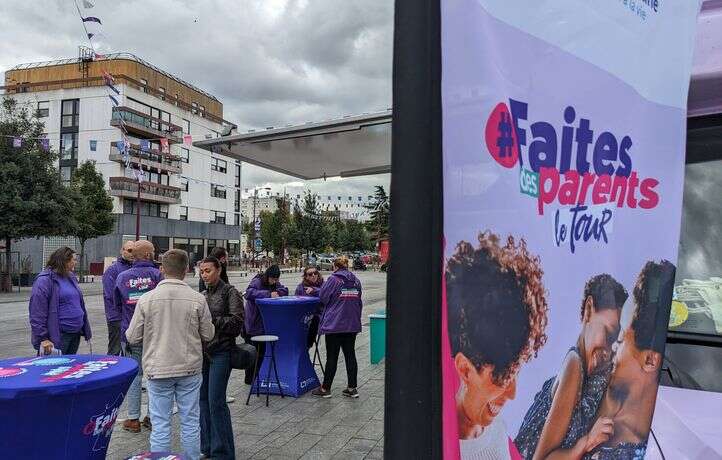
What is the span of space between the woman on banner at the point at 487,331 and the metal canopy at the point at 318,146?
125 inches

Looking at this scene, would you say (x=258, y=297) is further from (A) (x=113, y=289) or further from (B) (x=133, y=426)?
(B) (x=133, y=426)

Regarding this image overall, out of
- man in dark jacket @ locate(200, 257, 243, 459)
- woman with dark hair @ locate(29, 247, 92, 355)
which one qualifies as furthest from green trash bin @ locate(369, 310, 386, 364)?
woman with dark hair @ locate(29, 247, 92, 355)

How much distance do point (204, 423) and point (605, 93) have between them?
15.2 feet

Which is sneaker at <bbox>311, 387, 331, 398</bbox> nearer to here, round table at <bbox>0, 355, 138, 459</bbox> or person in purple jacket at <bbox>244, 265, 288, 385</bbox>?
person in purple jacket at <bbox>244, 265, 288, 385</bbox>

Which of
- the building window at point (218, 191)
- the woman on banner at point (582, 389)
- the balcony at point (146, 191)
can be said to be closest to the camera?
the woman on banner at point (582, 389)

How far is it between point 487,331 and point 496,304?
5cm

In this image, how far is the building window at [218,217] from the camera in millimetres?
65000

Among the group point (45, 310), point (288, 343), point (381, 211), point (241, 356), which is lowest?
point (288, 343)

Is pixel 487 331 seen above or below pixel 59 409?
above

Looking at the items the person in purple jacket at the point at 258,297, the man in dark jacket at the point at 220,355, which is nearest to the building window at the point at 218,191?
the person in purple jacket at the point at 258,297

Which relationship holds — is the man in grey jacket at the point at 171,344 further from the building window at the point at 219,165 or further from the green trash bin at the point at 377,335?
the building window at the point at 219,165

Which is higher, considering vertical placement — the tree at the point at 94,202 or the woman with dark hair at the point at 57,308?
the tree at the point at 94,202

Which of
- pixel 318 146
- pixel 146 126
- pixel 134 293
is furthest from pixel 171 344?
pixel 146 126

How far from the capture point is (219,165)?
6625cm
